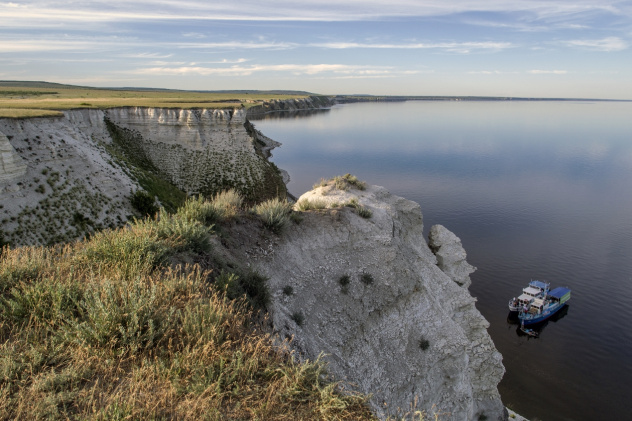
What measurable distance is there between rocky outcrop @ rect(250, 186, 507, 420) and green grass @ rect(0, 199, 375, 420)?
4.40 metres

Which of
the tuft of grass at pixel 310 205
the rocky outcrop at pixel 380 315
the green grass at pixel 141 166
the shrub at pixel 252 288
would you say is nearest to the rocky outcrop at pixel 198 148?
the green grass at pixel 141 166

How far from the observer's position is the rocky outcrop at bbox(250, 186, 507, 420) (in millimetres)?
11039

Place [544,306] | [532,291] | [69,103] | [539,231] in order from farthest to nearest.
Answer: [69,103], [539,231], [532,291], [544,306]

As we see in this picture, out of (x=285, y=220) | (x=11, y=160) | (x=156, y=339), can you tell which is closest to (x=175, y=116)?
(x=11, y=160)

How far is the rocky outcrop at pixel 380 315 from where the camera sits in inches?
435

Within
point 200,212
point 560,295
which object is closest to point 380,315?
point 200,212

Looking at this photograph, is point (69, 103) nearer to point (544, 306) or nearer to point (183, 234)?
point (183, 234)

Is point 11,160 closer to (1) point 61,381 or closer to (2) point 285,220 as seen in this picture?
(2) point 285,220

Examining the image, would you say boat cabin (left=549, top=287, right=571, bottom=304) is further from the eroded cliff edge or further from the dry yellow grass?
the dry yellow grass

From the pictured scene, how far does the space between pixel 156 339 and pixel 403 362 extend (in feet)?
31.9

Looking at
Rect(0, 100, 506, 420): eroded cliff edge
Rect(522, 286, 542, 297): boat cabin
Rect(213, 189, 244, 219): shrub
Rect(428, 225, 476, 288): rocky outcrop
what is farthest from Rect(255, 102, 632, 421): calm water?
Rect(213, 189, 244, 219): shrub

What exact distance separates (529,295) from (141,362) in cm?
3136

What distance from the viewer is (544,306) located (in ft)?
90.8

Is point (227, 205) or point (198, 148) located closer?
point (227, 205)
